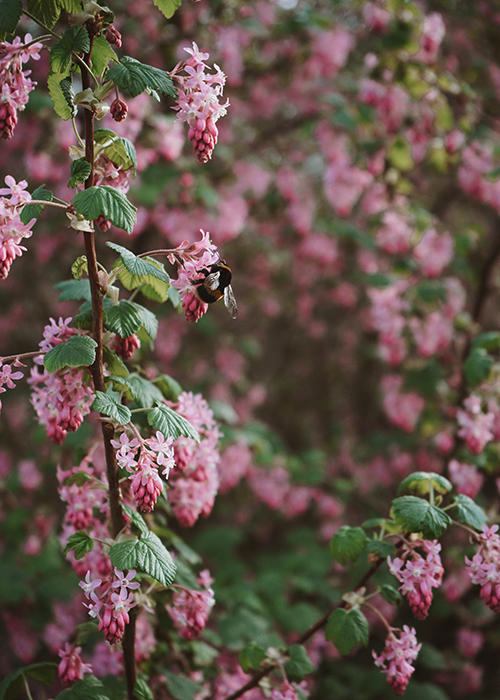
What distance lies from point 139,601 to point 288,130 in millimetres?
4227

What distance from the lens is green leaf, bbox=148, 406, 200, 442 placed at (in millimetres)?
1354

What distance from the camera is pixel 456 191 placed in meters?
4.97

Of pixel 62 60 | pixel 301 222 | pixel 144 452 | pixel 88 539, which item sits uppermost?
pixel 62 60

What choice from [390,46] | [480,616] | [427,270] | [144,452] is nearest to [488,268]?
[427,270]

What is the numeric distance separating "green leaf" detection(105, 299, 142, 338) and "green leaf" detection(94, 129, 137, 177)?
0.35 metres

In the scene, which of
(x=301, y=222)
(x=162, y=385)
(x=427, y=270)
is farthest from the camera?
(x=301, y=222)

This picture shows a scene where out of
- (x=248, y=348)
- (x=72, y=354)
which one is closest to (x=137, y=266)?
(x=72, y=354)

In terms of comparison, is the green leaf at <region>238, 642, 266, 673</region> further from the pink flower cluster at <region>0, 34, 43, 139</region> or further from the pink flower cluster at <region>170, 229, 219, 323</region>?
the pink flower cluster at <region>0, 34, 43, 139</region>

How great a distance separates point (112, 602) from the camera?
4.43 ft

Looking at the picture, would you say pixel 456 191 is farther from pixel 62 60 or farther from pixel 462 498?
pixel 62 60

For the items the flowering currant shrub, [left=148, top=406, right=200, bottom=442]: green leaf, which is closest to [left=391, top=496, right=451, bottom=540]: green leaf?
the flowering currant shrub

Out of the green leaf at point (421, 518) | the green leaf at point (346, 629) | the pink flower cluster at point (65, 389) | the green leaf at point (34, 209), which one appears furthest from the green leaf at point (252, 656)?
the green leaf at point (34, 209)

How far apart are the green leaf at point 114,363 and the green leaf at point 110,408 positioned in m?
0.18

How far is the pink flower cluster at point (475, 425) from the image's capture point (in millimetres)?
2406
